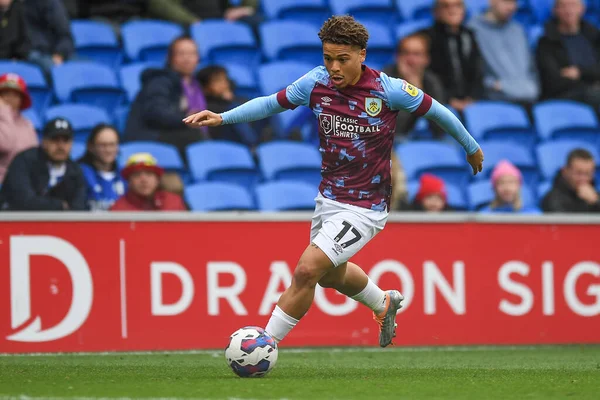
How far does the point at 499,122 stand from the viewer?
13922mm

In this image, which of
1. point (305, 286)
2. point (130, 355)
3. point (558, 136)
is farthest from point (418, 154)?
point (305, 286)

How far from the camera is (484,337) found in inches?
411

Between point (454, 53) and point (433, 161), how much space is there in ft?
5.86

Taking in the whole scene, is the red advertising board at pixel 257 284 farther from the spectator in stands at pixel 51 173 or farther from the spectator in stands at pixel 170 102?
the spectator in stands at pixel 170 102

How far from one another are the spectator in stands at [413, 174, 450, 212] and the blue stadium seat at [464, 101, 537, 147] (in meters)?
2.34

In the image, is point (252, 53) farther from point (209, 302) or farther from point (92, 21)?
point (209, 302)

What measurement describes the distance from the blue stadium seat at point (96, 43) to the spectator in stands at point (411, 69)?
10.7ft

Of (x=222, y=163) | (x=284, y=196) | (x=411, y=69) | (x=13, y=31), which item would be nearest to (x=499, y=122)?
(x=411, y=69)

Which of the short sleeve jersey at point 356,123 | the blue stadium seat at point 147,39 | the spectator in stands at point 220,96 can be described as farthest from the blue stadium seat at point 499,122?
the short sleeve jersey at point 356,123

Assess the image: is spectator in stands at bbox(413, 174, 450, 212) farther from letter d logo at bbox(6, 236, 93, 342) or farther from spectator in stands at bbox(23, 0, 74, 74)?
spectator in stands at bbox(23, 0, 74, 74)

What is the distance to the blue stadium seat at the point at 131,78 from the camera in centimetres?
1310

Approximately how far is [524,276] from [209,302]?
2.89 meters

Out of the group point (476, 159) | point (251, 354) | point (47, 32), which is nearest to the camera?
point (251, 354)

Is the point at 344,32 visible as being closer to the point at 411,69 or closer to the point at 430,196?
the point at 430,196
